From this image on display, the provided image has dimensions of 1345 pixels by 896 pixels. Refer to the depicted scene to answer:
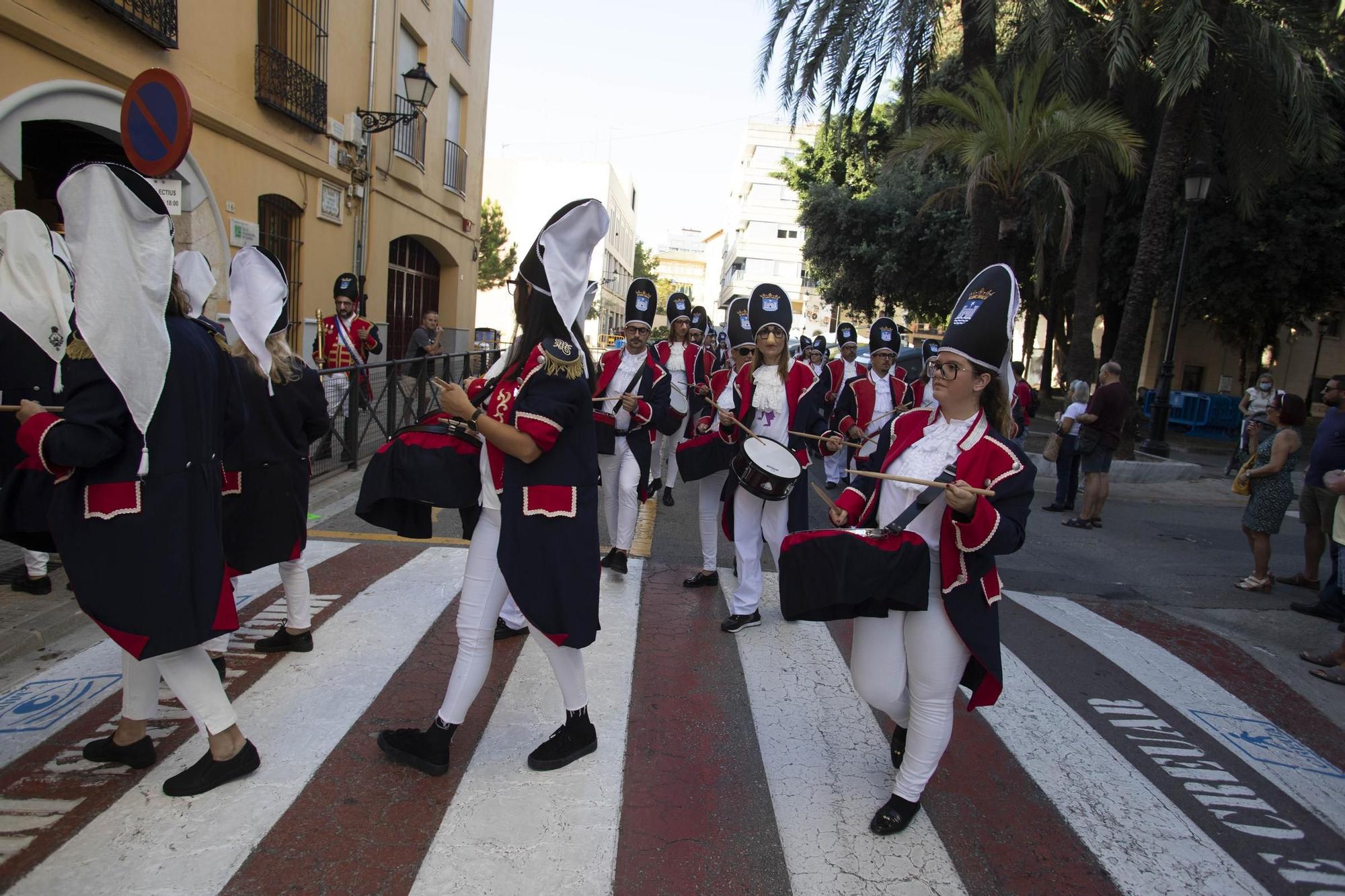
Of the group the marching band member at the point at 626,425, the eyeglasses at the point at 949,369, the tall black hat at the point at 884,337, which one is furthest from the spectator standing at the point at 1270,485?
the eyeglasses at the point at 949,369

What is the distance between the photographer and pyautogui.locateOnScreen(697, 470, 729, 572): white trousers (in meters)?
6.08

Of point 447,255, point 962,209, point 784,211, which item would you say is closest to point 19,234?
point 447,255

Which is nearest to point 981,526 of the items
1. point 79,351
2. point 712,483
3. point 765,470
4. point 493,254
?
point 765,470

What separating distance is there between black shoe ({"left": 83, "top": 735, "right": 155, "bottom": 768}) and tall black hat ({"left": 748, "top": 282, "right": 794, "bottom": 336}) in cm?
405

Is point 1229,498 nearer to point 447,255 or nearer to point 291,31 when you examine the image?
point 291,31

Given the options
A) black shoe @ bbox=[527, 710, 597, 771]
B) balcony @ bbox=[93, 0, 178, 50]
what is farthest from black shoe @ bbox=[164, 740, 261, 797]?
balcony @ bbox=[93, 0, 178, 50]

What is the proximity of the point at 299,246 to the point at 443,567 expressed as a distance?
9731mm

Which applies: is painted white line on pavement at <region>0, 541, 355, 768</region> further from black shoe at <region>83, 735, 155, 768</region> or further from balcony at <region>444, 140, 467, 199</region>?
balcony at <region>444, 140, 467, 199</region>

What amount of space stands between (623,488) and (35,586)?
363 centimetres

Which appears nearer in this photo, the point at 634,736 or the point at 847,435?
the point at 634,736

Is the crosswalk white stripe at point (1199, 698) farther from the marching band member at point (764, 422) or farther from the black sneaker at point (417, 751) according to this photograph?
the black sneaker at point (417, 751)

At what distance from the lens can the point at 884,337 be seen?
9.37 metres

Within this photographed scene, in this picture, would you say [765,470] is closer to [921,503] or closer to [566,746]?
[921,503]

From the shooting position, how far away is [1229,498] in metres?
12.6
